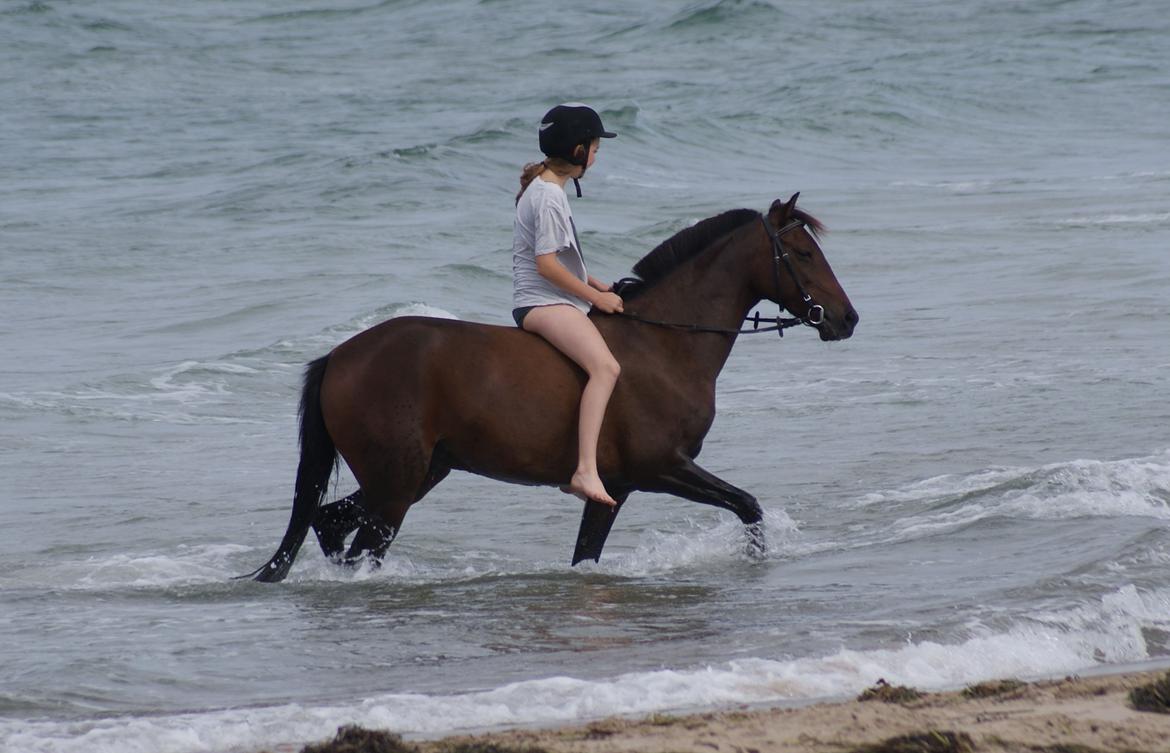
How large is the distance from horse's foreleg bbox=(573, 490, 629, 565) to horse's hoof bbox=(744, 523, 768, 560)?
2.14 ft

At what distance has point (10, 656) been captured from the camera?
6316 millimetres

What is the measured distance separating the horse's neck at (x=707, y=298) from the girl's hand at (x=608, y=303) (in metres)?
0.23

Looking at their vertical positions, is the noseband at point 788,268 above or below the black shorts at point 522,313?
above

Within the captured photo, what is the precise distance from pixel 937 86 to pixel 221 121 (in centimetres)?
1723

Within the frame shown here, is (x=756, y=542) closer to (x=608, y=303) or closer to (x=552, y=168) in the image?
(x=608, y=303)

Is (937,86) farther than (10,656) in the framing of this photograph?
Yes

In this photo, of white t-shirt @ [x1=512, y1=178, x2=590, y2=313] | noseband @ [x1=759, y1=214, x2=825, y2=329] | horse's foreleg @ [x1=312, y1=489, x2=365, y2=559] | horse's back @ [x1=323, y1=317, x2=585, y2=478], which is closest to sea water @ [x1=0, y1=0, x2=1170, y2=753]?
horse's foreleg @ [x1=312, y1=489, x2=365, y2=559]

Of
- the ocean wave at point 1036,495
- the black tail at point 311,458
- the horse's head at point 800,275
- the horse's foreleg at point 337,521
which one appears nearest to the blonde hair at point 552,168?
the horse's head at point 800,275

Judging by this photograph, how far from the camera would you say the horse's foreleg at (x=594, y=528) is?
779 centimetres

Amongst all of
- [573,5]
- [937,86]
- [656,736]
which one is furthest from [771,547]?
[573,5]

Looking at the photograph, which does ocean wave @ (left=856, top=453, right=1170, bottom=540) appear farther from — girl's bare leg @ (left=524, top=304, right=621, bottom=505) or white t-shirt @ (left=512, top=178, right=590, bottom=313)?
white t-shirt @ (left=512, top=178, right=590, bottom=313)

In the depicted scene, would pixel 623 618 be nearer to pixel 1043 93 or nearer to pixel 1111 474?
pixel 1111 474

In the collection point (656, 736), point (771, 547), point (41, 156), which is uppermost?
point (656, 736)

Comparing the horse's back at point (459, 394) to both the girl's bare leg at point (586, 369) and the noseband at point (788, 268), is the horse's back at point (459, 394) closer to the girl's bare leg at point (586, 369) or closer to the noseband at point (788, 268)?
the girl's bare leg at point (586, 369)
